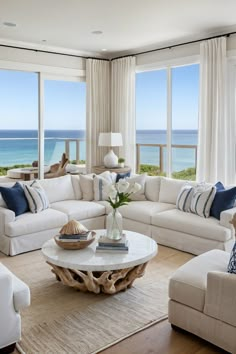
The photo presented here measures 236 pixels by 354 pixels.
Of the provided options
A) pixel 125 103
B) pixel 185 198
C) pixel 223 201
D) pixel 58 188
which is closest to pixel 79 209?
pixel 58 188

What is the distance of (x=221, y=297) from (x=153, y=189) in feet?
10.6

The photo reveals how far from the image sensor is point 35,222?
4484 mm

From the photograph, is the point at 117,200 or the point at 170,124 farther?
the point at 170,124

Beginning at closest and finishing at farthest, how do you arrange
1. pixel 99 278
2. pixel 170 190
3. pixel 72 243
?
pixel 99 278, pixel 72 243, pixel 170 190

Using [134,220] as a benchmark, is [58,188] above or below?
above

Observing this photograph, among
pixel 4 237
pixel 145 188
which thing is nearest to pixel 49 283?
pixel 4 237

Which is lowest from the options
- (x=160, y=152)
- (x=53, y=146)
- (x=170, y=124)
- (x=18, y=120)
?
(x=160, y=152)

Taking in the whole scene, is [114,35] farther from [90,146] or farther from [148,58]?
[90,146]

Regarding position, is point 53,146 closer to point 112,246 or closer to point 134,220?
point 134,220

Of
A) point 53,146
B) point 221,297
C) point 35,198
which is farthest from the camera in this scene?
point 53,146

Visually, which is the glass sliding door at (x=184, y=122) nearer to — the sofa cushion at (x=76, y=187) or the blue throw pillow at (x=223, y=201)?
the sofa cushion at (x=76, y=187)

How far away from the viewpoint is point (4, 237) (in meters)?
4.41

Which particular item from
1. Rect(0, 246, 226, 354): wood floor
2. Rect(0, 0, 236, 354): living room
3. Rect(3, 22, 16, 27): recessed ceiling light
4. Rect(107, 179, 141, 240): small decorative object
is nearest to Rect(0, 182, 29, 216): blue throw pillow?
Rect(0, 0, 236, 354): living room

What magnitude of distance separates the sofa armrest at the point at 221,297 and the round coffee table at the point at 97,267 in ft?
2.86
